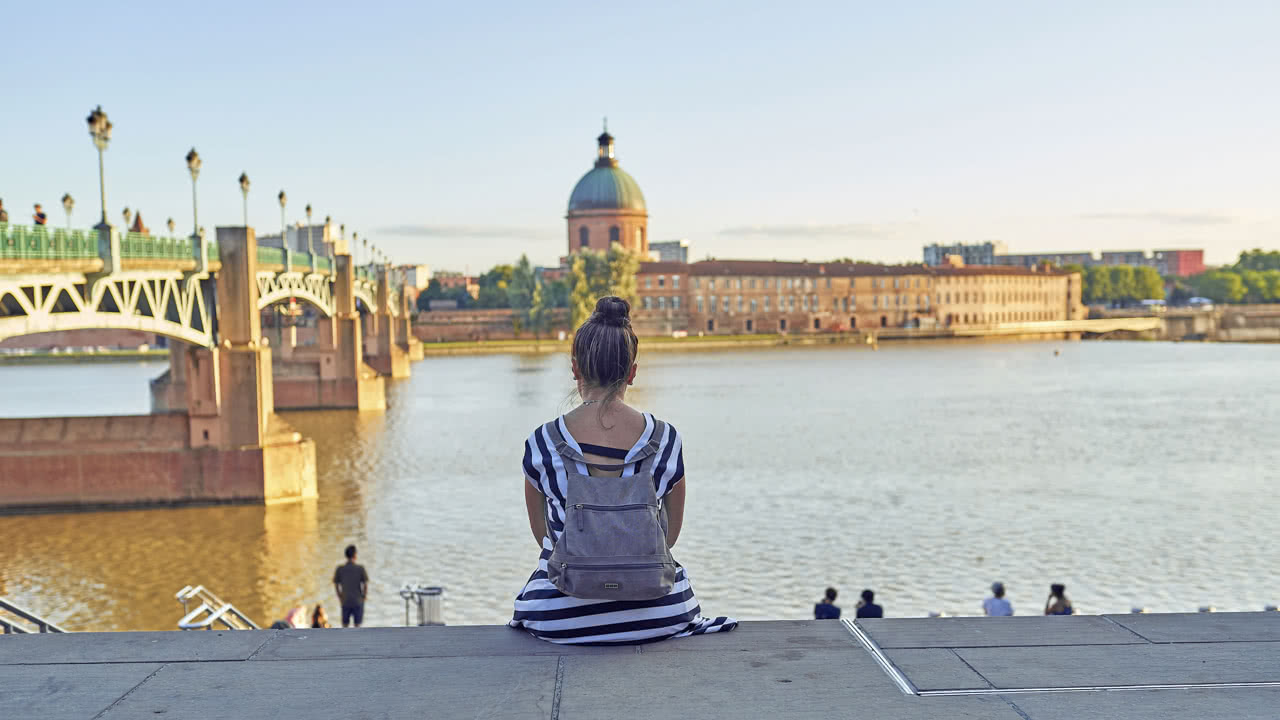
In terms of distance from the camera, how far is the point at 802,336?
454 feet

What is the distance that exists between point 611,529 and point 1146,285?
19896 centimetres

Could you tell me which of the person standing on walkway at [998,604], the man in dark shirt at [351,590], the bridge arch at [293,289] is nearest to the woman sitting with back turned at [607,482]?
the person standing on walkway at [998,604]

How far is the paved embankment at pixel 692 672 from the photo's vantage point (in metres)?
4.03

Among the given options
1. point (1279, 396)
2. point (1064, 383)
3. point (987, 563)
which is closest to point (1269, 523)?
point (987, 563)

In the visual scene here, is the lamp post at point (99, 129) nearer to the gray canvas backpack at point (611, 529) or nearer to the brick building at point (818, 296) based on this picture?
the gray canvas backpack at point (611, 529)

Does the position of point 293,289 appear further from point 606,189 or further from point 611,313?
point 606,189

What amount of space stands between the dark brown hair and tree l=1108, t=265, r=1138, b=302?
635 feet

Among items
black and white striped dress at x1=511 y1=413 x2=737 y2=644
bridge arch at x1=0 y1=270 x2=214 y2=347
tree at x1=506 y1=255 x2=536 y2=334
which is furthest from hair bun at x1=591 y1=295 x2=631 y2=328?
tree at x1=506 y1=255 x2=536 y2=334

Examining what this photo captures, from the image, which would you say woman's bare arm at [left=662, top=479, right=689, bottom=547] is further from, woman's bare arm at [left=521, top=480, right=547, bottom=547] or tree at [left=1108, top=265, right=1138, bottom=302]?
tree at [left=1108, top=265, right=1138, bottom=302]

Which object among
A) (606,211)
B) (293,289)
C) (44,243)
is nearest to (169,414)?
(44,243)

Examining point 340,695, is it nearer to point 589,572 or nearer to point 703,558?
point 589,572

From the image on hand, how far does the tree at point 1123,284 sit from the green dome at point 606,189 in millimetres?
82658

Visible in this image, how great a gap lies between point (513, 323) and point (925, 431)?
88.2 m

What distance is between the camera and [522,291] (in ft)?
419
